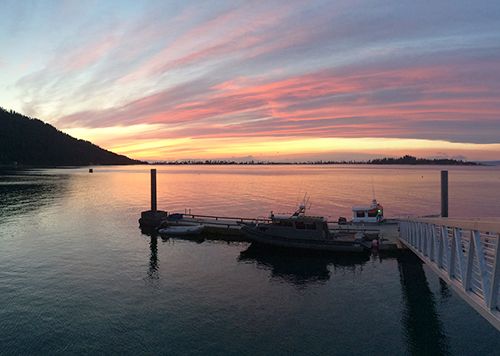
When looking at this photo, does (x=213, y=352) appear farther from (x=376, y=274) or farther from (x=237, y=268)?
(x=376, y=274)

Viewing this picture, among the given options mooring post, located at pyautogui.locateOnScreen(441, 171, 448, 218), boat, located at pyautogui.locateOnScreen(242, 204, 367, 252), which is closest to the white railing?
boat, located at pyautogui.locateOnScreen(242, 204, 367, 252)

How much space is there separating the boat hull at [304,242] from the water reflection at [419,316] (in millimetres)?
5517

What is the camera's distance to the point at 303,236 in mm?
39188

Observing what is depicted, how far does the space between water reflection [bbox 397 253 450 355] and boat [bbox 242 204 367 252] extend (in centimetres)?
626

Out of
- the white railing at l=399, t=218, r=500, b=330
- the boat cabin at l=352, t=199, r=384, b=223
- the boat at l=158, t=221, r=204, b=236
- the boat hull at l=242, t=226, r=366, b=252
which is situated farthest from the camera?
the boat cabin at l=352, t=199, r=384, b=223

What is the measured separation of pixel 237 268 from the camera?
33969 millimetres

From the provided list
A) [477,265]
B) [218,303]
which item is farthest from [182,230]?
[477,265]

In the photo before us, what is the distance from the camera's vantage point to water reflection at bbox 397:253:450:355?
19.5 meters

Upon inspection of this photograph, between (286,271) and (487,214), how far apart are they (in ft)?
194

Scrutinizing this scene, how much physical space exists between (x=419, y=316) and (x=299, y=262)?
46.2 ft

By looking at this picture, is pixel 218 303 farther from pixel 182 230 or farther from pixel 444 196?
pixel 444 196

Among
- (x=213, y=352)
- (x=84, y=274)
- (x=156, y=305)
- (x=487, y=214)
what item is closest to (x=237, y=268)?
(x=156, y=305)

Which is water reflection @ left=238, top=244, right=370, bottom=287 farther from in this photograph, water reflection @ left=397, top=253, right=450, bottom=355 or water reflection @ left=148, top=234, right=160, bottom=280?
water reflection @ left=148, top=234, right=160, bottom=280

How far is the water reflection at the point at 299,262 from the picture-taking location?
31.5 meters
